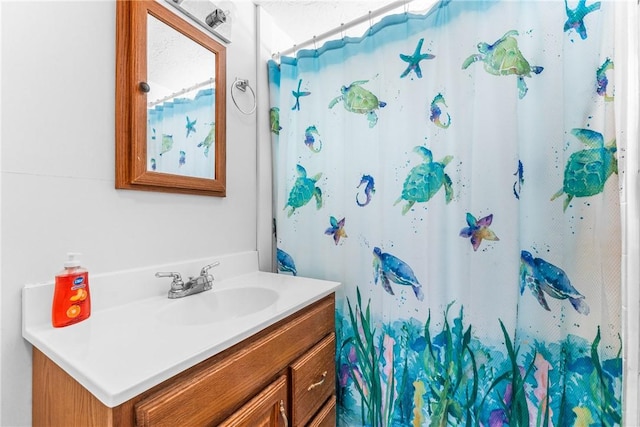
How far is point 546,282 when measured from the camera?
3.08ft

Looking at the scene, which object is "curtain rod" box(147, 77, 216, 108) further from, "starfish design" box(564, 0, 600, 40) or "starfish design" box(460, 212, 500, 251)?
"starfish design" box(564, 0, 600, 40)

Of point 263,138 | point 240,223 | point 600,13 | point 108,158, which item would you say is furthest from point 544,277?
point 108,158

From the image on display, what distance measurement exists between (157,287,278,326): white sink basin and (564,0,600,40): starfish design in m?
1.38

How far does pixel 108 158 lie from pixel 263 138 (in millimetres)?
767

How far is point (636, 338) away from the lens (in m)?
→ 0.71

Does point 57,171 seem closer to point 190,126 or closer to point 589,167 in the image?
point 190,126

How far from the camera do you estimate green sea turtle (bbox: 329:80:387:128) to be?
125cm

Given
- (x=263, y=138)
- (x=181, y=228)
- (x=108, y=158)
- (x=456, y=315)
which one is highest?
(x=263, y=138)

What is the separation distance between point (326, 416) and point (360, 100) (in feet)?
4.47

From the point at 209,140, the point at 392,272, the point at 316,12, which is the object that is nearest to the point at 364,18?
the point at 316,12

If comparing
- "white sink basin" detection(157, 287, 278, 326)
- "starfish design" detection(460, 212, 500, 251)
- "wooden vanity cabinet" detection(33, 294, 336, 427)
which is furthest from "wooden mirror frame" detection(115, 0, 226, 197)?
"starfish design" detection(460, 212, 500, 251)

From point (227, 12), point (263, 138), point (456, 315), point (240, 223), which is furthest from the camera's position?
point (263, 138)

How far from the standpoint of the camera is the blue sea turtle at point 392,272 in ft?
3.83

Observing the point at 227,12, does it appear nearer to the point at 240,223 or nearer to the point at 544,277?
the point at 240,223
